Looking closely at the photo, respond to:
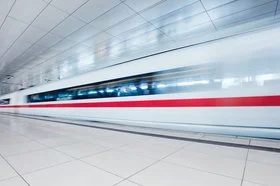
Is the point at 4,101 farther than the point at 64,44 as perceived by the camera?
Yes

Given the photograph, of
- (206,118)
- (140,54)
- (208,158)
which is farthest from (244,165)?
(140,54)

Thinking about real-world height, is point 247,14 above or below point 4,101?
above

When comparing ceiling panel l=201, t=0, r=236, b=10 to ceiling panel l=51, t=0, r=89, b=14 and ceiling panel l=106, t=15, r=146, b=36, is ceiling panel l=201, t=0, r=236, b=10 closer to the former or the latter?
ceiling panel l=106, t=15, r=146, b=36

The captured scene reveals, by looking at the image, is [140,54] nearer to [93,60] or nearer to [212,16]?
[93,60]

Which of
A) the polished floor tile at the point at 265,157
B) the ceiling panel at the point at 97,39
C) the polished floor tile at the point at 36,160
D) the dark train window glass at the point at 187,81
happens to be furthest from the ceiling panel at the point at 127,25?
the polished floor tile at the point at 265,157

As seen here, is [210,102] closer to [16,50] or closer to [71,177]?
[71,177]

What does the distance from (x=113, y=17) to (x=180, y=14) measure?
4.52ft

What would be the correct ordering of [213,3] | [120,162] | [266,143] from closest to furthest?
[120,162] < [266,143] < [213,3]

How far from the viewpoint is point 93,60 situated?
19.3ft

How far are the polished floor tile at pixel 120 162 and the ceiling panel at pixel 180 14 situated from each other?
2.73 meters

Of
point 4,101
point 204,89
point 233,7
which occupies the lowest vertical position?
point 4,101

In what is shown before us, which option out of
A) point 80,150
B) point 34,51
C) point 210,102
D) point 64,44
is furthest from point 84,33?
point 210,102

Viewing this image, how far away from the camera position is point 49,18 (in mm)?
3305

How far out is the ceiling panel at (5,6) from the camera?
2826mm
